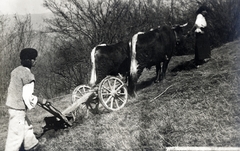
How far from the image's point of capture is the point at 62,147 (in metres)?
6.29

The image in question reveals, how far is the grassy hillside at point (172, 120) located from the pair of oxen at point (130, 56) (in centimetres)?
77

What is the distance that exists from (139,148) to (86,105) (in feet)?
9.20

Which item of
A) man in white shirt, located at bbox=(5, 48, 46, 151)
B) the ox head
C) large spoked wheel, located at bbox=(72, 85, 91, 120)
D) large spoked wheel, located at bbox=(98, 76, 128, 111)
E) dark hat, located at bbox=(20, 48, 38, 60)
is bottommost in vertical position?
large spoked wheel, located at bbox=(72, 85, 91, 120)

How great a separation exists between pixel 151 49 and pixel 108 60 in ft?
4.64

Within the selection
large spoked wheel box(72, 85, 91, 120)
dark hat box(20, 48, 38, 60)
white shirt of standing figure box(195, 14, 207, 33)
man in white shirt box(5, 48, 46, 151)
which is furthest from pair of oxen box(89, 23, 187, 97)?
man in white shirt box(5, 48, 46, 151)

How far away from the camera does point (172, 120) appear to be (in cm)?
601

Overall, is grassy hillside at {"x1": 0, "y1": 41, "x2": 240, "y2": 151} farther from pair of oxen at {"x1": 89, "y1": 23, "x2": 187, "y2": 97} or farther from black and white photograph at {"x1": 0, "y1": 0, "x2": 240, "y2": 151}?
pair of oxen at {"x1": 89, "y1": 23, "x2": 187, "y2": 97}

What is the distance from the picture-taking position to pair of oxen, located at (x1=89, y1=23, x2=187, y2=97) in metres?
7.91

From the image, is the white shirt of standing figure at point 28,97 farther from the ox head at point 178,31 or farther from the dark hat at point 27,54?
the ox head at point 178,31

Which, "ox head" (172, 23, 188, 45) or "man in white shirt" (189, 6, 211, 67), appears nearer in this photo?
"man in white shirt" (189, 6, 211, 67)

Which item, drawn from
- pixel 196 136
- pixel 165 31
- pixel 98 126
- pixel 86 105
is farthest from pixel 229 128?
pixel 165 31

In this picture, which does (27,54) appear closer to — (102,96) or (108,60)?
(102,96)

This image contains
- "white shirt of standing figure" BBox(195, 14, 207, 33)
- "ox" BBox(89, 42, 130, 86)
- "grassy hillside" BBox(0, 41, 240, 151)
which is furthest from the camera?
"white shirt of standing figure" BBox(195, 14, 207, 33)

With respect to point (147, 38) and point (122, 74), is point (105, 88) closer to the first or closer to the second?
point (122, 74)
